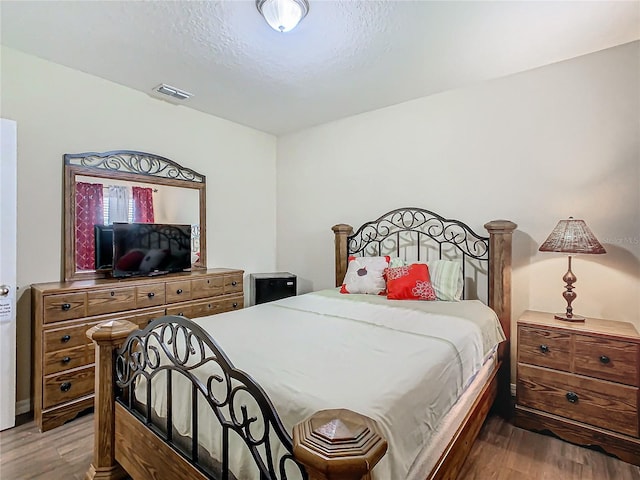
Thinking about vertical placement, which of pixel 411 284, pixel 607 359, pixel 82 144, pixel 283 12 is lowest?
pixel 607 359

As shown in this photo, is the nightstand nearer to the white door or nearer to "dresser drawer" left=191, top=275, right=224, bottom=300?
"dresser drawer" left=191, top=275, right=224, bottom=300

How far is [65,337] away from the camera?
2.23 meters

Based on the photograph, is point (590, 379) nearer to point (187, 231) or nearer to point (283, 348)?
point (283, 348)

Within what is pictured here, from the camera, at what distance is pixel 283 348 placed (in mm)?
1514

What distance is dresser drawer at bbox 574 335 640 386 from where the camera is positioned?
188 centimetres

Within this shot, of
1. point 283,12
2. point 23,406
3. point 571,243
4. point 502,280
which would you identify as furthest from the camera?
point 502,280

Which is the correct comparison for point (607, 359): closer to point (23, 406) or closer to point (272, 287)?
point (272, 287)

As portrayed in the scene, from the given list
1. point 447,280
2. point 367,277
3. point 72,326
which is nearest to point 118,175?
point 72,326

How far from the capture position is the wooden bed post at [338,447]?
66cm

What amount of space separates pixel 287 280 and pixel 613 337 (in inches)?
110

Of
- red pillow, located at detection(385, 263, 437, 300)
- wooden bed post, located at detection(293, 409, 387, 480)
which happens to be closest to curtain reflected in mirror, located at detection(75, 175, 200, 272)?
red pillow, located at detection(385, 263, 437, 300)

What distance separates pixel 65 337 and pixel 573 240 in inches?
133

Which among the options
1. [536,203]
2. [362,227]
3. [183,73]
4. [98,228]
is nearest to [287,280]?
[362,227]

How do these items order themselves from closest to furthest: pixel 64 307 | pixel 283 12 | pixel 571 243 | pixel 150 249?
pixel 283 12 < pixel 571 243 < pixel 64 307 < pixel 150 249
